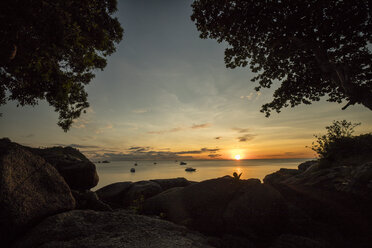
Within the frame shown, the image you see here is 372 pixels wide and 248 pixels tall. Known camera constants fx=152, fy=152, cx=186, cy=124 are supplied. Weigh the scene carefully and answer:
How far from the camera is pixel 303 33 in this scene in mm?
9211

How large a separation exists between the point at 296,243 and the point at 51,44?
973cm

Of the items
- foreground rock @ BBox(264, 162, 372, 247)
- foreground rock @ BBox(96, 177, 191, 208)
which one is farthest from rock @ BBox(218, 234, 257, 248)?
foreground rock @ BBox(96, 177, 191, 208)

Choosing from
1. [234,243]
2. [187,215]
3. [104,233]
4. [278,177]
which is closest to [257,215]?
[234,243]

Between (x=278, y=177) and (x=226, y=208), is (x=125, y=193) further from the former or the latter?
(x=278, y=177)

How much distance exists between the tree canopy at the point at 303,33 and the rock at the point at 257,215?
22.5ft

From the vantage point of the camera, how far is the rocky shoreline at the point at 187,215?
3.86 m

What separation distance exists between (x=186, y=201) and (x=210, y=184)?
5.18 feet

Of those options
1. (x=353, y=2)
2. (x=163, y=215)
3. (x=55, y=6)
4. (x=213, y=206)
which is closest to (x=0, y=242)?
(x=163, y=215)

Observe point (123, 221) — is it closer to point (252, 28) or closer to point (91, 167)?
point (91, 167)

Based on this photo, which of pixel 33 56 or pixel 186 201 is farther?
pixel 186 201

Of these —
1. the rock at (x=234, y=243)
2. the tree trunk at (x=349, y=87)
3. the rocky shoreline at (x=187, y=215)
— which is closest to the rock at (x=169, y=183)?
the rocky shoreline at (x=187, y=215)

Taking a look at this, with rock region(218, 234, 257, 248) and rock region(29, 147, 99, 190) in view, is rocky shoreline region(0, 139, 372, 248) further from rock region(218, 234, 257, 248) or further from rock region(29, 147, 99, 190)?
rock region(29, 147, 99, 190)

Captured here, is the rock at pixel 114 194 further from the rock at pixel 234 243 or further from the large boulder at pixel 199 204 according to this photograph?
the rock at pixel 234 243

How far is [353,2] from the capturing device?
25.3 ft
